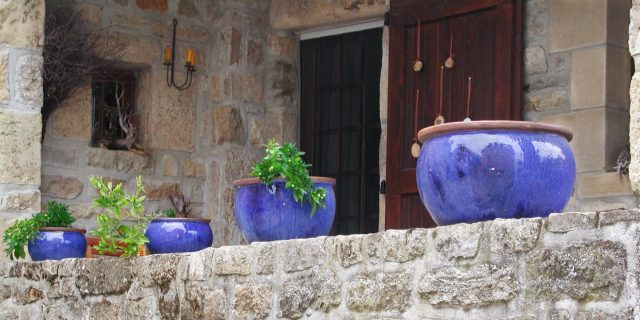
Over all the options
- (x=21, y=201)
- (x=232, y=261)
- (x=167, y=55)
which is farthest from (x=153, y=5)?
(x=232, y=261)

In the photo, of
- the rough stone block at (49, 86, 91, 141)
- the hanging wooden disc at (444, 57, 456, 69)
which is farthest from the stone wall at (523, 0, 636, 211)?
the rough stone block at (49, 86, 91, 141)

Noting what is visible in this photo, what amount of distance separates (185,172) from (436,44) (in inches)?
74.1

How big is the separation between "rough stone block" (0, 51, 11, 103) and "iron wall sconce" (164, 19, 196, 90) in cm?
128

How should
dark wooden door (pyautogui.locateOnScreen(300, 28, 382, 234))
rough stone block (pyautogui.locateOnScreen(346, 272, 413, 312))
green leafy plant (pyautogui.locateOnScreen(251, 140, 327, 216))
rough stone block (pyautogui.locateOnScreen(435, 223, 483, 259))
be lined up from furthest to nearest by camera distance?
dark wooden door (pyautogui.locateOnScreen(300, 28, 382, 234)), green leafy plant (pyautogui.locateOnScreen(251, 140, 327, 216)), rough stone block (pyautogui.locateOnScreen(346, 272, 413, 312)), rough stone block (pyautogui.locateOnScreen(435, 223, 483, 259))

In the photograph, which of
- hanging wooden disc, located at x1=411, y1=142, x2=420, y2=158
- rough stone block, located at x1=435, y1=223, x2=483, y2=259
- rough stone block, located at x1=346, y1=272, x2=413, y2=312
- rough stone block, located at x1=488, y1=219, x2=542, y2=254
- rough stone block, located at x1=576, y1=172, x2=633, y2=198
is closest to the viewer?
rough stone block, located at x1=488, y1=219, x2=542, y2=254

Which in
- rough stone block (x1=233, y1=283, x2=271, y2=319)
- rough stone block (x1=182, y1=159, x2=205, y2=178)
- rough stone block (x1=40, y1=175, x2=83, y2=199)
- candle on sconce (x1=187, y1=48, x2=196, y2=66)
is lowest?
rough stone block (x1=233, y1=283, x2=271, y2=319)

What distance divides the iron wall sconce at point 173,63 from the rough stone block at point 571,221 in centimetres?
430

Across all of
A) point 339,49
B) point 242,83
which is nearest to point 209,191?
point 242,83

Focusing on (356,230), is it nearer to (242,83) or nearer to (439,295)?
(242,83)

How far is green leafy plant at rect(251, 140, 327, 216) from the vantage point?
395 centimetres

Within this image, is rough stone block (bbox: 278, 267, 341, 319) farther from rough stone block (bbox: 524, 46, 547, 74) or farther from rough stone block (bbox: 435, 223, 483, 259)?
rough stone block (bbox: 524, 46, 547, 74)

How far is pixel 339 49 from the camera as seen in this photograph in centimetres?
675

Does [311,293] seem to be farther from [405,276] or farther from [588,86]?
[588,86]

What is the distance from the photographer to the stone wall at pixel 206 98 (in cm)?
664
